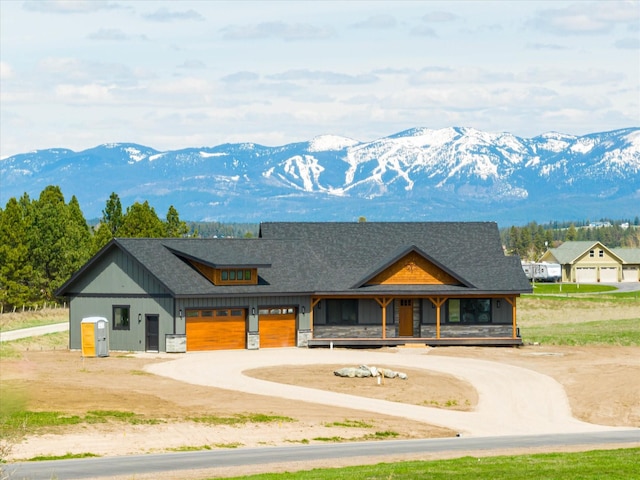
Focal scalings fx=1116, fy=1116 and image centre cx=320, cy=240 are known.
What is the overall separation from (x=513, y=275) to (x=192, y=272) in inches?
684

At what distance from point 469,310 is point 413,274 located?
12.2 feet

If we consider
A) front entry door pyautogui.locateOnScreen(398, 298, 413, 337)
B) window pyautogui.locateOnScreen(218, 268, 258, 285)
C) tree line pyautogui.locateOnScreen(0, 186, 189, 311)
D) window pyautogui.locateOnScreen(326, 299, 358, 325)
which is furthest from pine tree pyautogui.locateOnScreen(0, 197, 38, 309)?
front entry door pyautogui.locateOnScreen(398, 298, 413, 337)

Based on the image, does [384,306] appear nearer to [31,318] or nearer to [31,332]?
[31,332]

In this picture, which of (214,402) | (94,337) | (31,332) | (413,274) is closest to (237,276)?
(94,337)

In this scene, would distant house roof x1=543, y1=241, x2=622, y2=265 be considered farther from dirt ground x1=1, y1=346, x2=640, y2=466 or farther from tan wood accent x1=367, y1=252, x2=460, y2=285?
dirt ground x1=1, y1=346, x2=640, y2=466

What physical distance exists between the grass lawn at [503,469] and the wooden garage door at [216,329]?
30.3m

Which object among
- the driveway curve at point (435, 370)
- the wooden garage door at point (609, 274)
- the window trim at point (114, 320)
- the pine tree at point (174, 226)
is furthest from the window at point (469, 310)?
the wooden garage door at point (609, 274)

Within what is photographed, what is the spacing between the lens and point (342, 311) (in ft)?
197

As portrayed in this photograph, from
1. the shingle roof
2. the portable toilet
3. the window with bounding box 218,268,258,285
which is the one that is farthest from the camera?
the shingle roof

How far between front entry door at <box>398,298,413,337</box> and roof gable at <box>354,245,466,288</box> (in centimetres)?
122

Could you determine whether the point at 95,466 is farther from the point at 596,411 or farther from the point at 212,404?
the point at 596,411

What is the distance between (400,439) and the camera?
108 feet

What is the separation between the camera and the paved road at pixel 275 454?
26172 mm

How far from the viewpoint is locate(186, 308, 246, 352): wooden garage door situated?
56.3m
